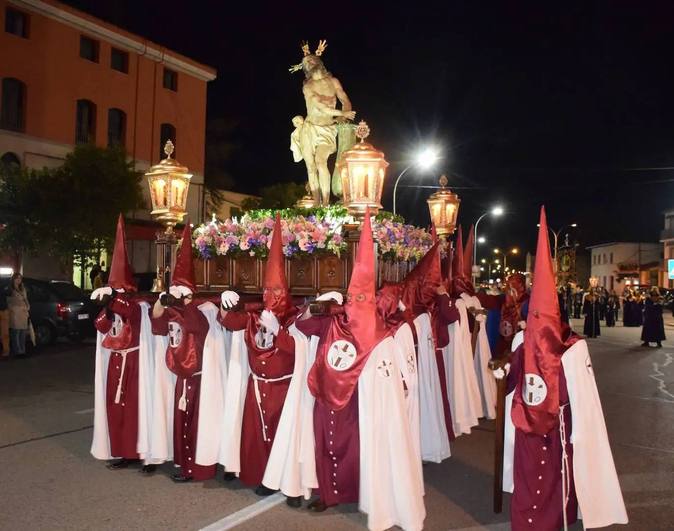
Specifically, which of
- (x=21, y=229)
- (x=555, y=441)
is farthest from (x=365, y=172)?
(x=21, y=229)

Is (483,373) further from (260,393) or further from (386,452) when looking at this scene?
(386,452)

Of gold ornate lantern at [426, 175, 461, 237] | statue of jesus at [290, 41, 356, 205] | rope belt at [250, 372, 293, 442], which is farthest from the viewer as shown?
gold ornate lantern at [426, 175, 461, 237]

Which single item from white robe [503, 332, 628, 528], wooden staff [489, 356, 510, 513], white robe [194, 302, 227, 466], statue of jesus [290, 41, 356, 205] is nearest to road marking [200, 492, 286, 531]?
white robe [194, 302, 227, 466]

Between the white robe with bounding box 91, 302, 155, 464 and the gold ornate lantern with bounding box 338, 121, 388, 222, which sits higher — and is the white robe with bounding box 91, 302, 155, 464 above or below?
below

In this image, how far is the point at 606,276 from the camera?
245 feet

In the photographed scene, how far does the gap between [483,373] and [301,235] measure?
3954 mm

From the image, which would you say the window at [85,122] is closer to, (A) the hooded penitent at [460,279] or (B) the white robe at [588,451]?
(A) the hooded penitent at [460,279]

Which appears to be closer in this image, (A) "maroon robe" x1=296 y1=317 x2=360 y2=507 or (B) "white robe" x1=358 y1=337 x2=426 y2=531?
(B) "white robe" x1=358 y1=337 x2=426 y2=531

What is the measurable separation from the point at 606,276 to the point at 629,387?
67.4m

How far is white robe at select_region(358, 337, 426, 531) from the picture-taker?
201 inches

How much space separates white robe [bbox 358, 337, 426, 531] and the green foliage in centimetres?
1962

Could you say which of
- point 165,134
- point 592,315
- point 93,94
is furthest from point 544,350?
point 165,134

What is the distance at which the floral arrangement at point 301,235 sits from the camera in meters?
7.58

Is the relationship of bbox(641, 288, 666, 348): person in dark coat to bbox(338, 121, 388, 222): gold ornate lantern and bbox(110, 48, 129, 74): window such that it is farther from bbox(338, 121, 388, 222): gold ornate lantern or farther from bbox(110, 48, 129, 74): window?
bbox(110, 48, 129, 74): window
